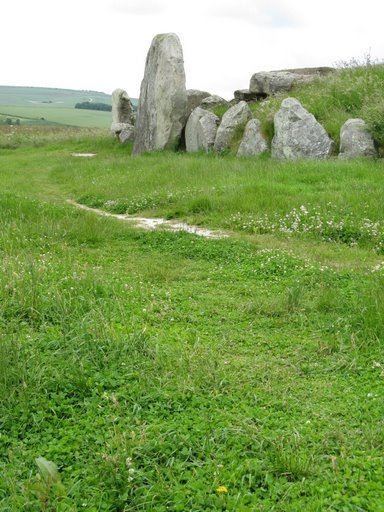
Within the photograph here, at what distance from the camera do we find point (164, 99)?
77.7ft

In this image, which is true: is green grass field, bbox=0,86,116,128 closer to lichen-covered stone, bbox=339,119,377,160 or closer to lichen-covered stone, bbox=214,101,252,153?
lichen-covered stone, bbox=214,101,252,153

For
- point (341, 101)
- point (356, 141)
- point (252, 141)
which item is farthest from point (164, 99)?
point (356, 141)

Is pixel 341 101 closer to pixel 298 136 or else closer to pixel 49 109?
pixel 298 136

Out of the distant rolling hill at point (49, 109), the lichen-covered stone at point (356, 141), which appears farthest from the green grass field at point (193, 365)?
the distant rolling hill at point (49, 109)

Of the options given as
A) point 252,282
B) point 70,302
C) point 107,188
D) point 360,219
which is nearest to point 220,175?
point 107,188

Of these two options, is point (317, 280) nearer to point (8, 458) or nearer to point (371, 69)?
point (8, 458)

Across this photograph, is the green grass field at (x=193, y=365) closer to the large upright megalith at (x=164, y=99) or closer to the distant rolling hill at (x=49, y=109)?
the large upright megalith at (x=164, y=99)

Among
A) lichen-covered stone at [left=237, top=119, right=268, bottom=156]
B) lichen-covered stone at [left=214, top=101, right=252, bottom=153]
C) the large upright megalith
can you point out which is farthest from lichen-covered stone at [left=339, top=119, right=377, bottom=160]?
the large upright megalith

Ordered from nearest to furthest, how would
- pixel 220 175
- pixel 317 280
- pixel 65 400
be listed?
1. pixel 65 400
2. pixel 317 280
3. pixel 220 175

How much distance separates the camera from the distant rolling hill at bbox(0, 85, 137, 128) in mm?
87438

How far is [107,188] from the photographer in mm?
17234

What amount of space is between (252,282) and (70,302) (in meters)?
2.90

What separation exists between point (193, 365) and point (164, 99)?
1930 centimetres

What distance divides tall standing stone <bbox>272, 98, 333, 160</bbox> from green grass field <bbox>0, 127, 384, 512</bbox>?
6127mm
